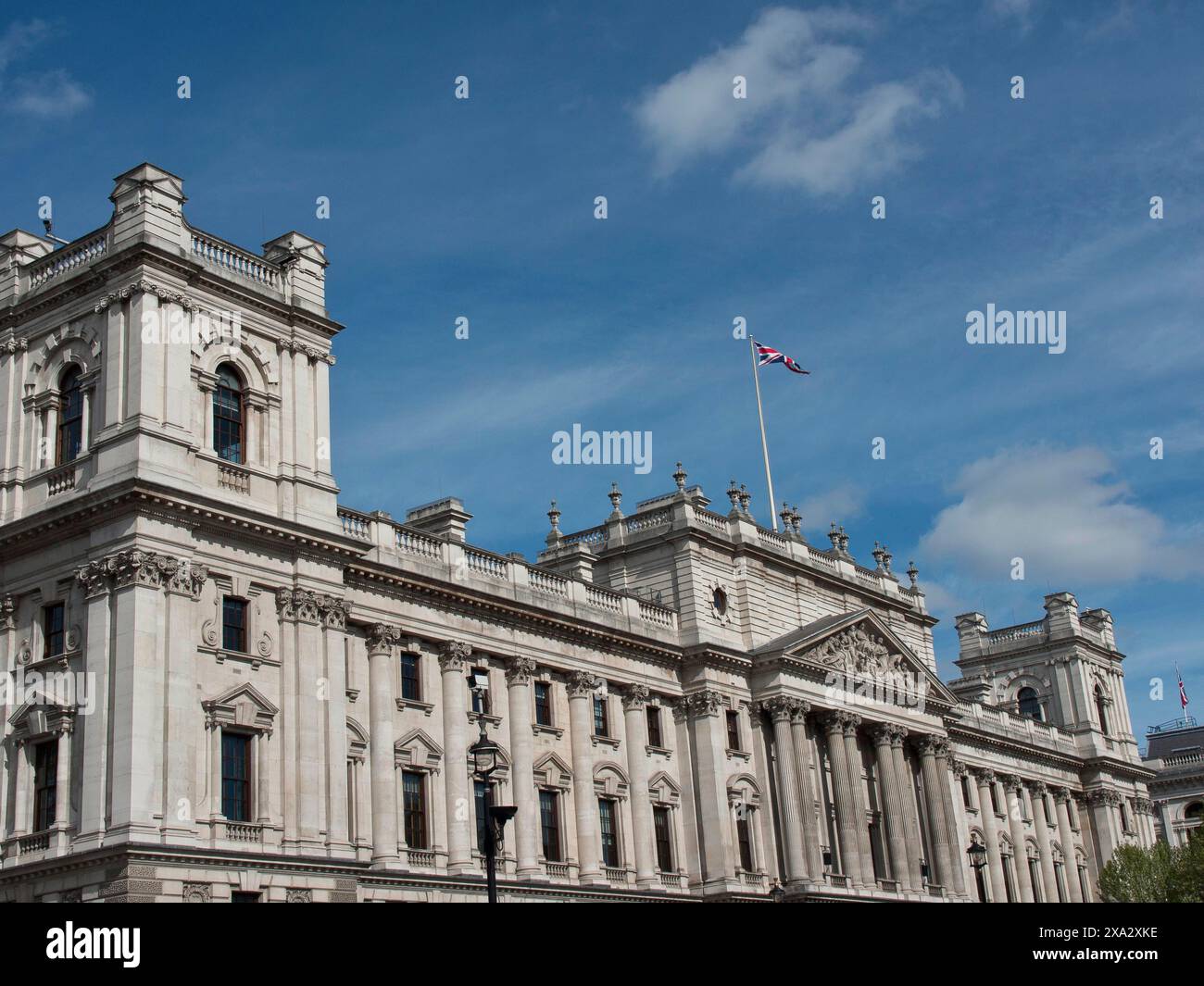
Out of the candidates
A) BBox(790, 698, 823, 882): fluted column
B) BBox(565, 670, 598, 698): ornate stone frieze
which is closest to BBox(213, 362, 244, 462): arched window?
BBox(565, 670, 598, 698): ornate stone frieze

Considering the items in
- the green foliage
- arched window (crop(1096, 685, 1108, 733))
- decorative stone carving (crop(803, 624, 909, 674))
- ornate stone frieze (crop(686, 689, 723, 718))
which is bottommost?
the green foliage

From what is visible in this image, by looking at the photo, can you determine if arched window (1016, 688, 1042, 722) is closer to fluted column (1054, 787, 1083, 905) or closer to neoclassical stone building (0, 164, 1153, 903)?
fluted column (1054, 787, 1083, 905)

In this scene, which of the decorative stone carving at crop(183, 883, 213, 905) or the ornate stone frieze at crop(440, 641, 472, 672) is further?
the ornate stone frieze at crop(440, 641, 472, 672)

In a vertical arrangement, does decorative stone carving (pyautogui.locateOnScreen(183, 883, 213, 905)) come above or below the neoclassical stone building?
below

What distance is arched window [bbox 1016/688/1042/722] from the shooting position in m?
97.1

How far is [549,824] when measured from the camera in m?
51.4

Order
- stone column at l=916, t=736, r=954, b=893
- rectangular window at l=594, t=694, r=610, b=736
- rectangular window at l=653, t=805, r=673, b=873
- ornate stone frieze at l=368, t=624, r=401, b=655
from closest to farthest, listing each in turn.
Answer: ornate stone frieze at l=368, t=624, r=401, b=655 → rectangular window at l=594, t=694, r=610, b=736 → rectangular window at l=653, t=805, r=673, b=873 → stone column at l=916, t=736, r=954, b=893

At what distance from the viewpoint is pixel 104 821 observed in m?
36.1

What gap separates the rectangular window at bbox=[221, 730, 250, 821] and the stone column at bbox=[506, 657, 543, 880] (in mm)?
11578

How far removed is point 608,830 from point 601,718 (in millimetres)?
3974

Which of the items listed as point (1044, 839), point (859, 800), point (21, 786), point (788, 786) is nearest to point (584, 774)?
point (788, 786)

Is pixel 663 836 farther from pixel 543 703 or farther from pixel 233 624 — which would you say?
pixel 233 624
